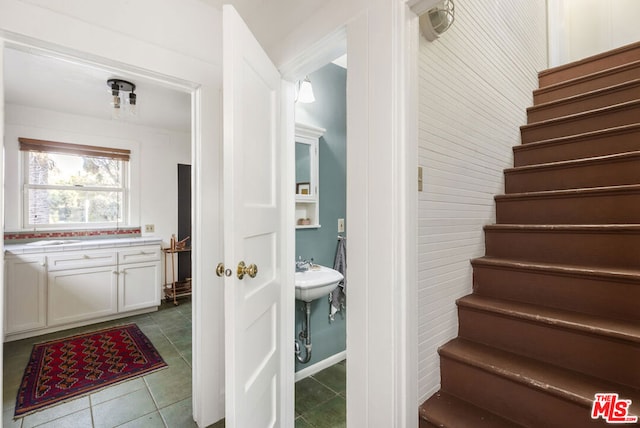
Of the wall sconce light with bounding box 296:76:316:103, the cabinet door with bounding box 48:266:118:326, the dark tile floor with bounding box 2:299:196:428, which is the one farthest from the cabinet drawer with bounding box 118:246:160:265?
the wall sconce light with bounding box 296:76:316:103

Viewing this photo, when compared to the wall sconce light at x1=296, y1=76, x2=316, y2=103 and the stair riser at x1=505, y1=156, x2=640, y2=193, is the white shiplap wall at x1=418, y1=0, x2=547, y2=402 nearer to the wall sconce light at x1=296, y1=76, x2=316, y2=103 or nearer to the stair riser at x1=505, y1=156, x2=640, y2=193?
the stair riser at x1=505, y1=156, x2=640, y2=193

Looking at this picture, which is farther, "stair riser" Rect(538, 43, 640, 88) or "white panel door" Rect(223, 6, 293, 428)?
"stair riser" Rect(538, 43, 640, 88)

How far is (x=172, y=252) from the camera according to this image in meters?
3.91

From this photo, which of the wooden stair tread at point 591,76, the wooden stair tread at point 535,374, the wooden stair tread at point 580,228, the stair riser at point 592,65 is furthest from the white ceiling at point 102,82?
the stair riser at point 592,65

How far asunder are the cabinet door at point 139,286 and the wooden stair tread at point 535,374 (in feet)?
11.4

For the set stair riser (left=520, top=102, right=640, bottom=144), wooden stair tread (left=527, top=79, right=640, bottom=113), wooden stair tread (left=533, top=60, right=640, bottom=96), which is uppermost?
wooden stair tread (left=533, top=60, right=640, bottom=96)

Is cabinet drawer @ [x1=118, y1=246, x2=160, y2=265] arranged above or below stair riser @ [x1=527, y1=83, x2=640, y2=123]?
below

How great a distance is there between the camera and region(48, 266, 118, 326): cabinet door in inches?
114

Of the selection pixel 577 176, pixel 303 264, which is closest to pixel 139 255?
pixel 303 264

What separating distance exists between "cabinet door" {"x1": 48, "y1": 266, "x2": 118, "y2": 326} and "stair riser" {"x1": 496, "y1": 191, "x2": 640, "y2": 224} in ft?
12.7

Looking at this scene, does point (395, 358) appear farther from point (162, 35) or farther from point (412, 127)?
point (162, 35)

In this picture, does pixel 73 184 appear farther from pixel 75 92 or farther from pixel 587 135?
pixel 587 135

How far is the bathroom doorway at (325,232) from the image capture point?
2145 mm

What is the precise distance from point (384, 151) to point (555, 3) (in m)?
3.33
